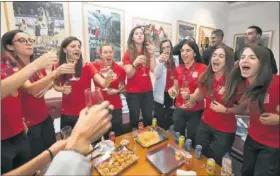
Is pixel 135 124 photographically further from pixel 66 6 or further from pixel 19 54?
pixel 66 6

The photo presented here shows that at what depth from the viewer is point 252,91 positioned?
0.78m

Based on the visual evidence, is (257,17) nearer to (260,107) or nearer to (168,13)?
(168,13)

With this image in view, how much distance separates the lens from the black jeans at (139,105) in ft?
6.30

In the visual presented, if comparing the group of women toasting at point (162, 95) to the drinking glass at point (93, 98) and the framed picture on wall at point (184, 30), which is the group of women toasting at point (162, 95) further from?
the framed picture on wall at point (184, 30)

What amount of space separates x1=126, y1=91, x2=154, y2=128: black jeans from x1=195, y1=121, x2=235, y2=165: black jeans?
68cm

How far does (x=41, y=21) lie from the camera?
213 cm

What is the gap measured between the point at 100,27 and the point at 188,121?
1.96m

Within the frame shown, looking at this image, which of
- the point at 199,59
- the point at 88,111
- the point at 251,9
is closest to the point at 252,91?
the point at 88,111

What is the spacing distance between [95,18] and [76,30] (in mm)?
355

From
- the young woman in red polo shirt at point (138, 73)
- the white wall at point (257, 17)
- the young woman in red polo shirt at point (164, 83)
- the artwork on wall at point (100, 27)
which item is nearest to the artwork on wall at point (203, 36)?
the white wall at point (257, 17)

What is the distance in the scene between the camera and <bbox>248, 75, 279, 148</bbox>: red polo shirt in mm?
651

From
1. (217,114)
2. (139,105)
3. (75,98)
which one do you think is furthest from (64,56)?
(217,114)

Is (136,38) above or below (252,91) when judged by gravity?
above

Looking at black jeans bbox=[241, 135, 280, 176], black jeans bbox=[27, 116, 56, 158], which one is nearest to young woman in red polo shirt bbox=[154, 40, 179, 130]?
black jeans bbox=[241, 135, 280, 176]
